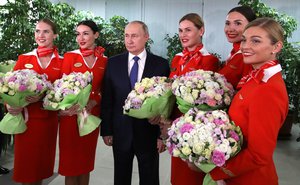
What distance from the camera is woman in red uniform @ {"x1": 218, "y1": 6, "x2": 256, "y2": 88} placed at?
2.07 meters

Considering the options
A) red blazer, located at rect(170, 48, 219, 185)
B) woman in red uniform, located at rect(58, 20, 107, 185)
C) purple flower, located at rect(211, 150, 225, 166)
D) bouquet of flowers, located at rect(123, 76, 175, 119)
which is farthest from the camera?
woman in red uniform, located at rect(58, 20, 107, 185)

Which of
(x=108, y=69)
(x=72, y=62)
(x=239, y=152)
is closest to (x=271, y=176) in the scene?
(x=239, y=152)

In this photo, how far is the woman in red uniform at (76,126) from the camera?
279 centimetres

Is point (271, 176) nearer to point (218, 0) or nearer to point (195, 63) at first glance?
point (195, 63)

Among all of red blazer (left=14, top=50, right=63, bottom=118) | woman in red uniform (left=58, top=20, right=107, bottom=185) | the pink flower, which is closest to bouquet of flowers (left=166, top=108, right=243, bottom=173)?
the pink flower

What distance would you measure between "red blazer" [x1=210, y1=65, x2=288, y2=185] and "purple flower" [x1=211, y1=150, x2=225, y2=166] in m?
0.13

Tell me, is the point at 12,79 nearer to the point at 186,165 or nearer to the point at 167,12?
the point at 186,165

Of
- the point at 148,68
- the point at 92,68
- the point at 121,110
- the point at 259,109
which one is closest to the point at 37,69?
the point at 92,68

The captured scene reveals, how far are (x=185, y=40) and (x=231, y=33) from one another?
343 mm

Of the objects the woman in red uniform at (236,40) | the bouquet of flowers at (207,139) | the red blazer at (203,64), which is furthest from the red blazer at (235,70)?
the bouquet of flowers at (207,139)

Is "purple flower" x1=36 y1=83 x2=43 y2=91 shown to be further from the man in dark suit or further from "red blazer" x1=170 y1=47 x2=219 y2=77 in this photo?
"red blazer" x1=170 y1=47 x2=219 y2=77

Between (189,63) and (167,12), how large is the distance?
6.31m

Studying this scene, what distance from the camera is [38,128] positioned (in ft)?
8.80

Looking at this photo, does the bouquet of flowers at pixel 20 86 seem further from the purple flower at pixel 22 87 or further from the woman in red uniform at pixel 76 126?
the woman in red uniform at pixel 76 126
